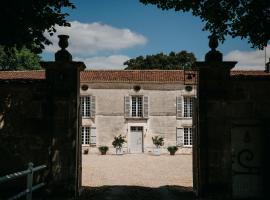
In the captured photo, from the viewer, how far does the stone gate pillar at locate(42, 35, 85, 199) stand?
9.16 meters

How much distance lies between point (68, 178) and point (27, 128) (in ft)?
5.33

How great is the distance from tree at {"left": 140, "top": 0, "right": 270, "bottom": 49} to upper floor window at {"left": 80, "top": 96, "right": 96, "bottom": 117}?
65.9 ft

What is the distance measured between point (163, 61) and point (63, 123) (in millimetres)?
40443

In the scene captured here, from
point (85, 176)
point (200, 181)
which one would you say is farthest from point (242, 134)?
point (85, 176)

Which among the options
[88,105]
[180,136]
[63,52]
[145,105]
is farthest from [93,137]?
[63,52]

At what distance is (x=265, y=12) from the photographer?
9.95 m

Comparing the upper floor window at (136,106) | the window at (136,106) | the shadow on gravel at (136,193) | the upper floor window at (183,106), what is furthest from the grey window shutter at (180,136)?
the shadow on gravel at (136,193)

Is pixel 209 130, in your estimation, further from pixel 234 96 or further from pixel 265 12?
pixel 265 12

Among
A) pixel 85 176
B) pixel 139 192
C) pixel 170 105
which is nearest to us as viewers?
pixel 139 192

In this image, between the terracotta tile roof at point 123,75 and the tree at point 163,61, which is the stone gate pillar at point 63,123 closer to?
the terracotta tile roof at point 123,75

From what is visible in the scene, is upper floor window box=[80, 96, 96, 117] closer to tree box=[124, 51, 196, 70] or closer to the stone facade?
the stone facade

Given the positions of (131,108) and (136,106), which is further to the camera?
(136,106)

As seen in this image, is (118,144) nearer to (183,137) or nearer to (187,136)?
(183,137)

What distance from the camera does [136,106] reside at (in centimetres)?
3034
